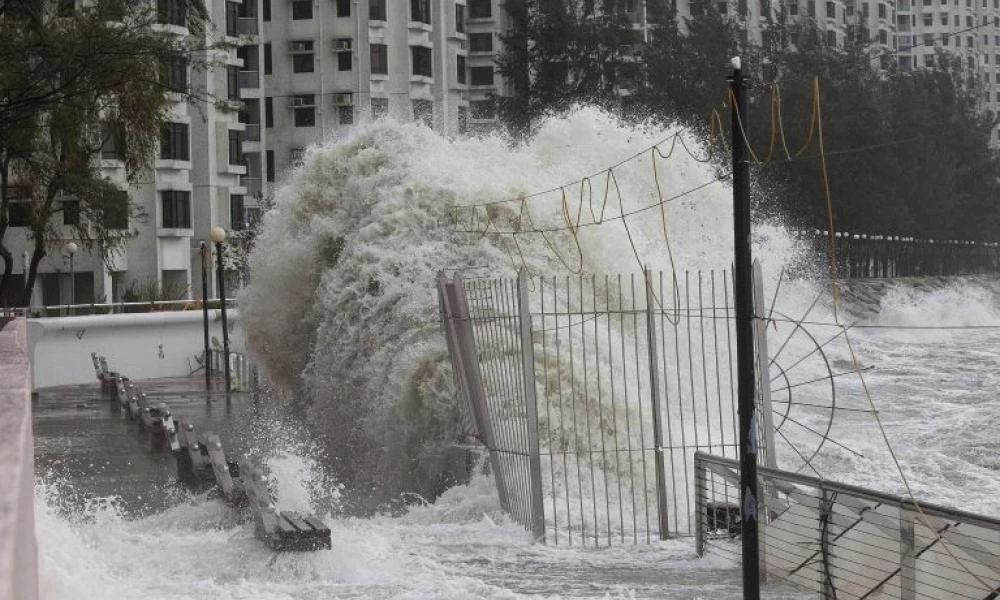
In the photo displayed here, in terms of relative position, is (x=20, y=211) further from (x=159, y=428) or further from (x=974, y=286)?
(x=974, y=286)

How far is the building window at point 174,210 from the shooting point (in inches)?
2153

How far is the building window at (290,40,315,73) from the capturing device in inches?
2707

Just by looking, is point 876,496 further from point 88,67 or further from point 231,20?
point 231,20

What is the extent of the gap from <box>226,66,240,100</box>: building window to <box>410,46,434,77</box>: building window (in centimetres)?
1254

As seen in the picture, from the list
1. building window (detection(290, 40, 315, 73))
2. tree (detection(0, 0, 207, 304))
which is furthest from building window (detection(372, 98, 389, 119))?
tree (detection(0, 0, 207, 304))

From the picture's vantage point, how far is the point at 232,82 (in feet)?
197

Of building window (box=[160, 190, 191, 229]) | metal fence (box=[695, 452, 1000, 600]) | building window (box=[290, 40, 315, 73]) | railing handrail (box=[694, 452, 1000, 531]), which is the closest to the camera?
railing handrail (box=[694, 452, 1000, 531])

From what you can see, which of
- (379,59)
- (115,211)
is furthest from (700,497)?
(379,59)

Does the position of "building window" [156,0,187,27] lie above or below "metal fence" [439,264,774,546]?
above

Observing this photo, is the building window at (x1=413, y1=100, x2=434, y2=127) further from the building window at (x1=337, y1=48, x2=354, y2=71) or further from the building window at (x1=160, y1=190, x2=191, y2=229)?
the building window at (x1=160, y1=190, x2=191, y2=229)

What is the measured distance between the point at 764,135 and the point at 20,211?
31.7 meters

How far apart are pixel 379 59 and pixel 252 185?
8.28 m

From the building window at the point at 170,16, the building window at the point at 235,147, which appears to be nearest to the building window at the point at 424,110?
the building window at the point at 235,147

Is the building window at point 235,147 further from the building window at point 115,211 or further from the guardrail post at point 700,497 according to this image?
the guardrail post at point 700,497
